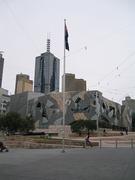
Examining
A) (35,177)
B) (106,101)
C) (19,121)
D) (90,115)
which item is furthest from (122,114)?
(35,177)

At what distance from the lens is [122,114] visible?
543 ft

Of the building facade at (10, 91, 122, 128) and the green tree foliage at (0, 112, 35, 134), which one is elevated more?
the building facade at (10, 91, 122, 128)

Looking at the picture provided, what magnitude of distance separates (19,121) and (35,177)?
85352 mm

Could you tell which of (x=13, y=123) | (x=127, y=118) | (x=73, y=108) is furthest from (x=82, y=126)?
(x=127, y=118)

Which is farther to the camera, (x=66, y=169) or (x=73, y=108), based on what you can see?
(x=73, y=108)

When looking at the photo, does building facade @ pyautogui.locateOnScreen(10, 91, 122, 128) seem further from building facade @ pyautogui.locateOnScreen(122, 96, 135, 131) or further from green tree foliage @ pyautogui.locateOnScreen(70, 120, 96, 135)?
green tree foliage @ pyautogui.locateOnScreen(70, 120, 96, 135)

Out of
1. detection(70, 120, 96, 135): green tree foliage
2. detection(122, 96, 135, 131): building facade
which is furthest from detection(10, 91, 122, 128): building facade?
detection(70, 120, 96, 135): green tree foliage

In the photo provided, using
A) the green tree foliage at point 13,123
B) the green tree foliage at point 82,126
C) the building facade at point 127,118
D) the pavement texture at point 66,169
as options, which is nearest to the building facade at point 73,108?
the building facade at point 127,118

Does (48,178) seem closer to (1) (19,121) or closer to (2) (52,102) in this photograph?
(1) (19,121)

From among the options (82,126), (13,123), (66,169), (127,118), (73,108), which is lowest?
(66,169)

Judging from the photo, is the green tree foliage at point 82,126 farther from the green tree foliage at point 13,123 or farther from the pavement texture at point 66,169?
the pavement texture at point 66,169

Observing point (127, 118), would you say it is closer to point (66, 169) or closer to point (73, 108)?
point (73, 108)

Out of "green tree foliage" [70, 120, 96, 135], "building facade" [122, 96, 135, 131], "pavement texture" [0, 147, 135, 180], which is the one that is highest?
"building facade" [122, 96, 135, 131]

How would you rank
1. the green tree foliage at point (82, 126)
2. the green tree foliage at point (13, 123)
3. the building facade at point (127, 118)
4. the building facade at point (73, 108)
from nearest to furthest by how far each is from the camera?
1. the green tree foliage at point (13, 123)
2. the green tree foliage at point (82, 126)
3. the building facade at point (73, 108)
4. the building facade at point (127, 118)
